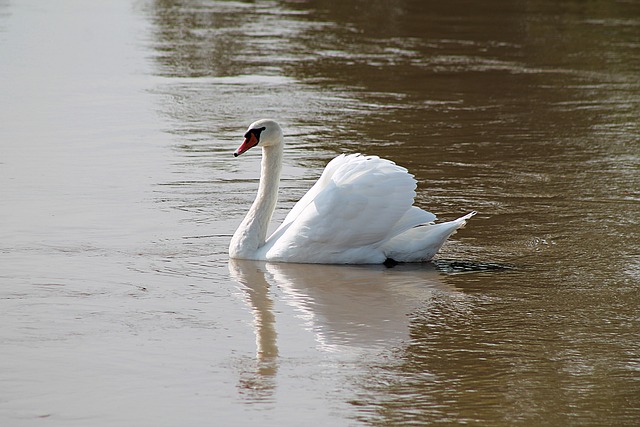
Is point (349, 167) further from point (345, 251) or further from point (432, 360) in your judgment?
point (432, 360)

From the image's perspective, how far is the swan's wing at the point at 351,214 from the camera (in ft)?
29.0

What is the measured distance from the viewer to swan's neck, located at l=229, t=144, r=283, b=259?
9.12 m

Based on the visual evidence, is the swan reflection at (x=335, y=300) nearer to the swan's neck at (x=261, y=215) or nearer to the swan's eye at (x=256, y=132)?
the swan's neck at (x=261, y=215)

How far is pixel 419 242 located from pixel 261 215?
1.25 meters

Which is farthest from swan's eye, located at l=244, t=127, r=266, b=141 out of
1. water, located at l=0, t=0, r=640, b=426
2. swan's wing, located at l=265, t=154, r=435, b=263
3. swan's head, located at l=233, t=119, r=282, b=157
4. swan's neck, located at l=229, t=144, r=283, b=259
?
water, located at l=0, t=0, r=640, b=426

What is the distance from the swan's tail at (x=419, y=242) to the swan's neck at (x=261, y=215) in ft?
3.15

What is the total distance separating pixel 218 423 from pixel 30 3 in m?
18.9

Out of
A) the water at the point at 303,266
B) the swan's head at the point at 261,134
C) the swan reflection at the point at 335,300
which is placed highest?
the swan's head at the point at 261,134

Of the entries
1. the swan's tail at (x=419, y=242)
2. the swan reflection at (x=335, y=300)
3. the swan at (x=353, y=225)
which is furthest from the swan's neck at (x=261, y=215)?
the swan's tail at (x=419, y=242)

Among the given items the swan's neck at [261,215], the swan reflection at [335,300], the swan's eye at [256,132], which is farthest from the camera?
the swan's eye at [256,132]

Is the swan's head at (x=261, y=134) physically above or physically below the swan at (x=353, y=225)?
above

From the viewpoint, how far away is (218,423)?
5.88 m

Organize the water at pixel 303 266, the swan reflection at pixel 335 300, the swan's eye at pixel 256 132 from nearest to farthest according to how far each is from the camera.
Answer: the water at pixel 303 266
the swan reflection at pixel 335 300
the swan's eye at pixel 256 132

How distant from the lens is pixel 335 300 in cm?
816
